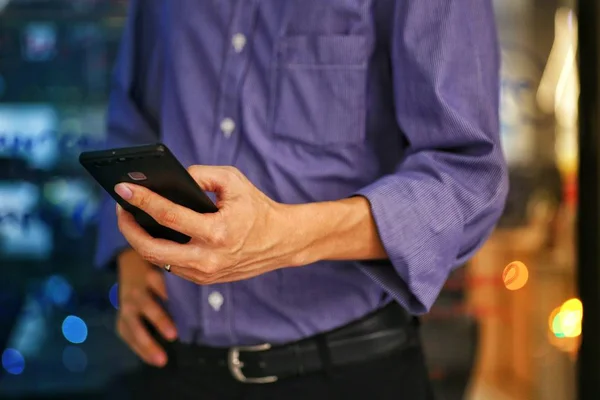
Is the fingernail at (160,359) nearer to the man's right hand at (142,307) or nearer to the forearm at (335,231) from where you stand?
the man's right hand at (142,307)

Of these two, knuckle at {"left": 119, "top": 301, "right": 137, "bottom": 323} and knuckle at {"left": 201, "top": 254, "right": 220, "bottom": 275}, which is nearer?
knuckle at {"left": 201, "top": 254, "right": 220, "bottom": 275}

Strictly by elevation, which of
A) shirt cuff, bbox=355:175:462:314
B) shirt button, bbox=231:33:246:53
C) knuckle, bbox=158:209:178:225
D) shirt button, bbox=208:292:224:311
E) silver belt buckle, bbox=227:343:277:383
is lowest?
silver belt buckle, bbox=227:343:277:383

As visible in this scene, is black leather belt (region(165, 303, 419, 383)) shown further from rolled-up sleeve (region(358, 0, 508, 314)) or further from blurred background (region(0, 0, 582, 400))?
blurred background (region(0, 0, 582, 400))

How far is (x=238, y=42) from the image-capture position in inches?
40.3

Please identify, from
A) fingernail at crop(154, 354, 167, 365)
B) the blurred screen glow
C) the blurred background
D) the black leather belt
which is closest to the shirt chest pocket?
the black leather belt

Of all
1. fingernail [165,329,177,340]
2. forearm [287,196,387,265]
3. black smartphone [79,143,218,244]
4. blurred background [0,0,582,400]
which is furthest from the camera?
blurred background [0,0,582,400]

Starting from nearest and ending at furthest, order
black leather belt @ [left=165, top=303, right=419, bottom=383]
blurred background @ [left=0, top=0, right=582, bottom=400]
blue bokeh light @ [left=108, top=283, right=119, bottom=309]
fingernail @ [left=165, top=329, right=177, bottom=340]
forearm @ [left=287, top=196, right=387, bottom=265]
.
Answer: forearm @ [left=287, top=196, right=387, bottom=265] < black leather belt @ [left=165, top=303, right=419, bottom=383] < fingernail @ [left=165, top=329, right=177, bottom=340] < blurred background @ [left=0, top=0, right=582, bottom=400] < blue bokeh light @ [left=108, top=283, right=119, bottom=309]

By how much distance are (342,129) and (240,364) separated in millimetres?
340

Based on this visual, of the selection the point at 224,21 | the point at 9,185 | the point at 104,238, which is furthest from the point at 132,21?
the point at 9,185

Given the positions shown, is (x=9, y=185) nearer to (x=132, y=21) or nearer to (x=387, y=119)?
(x=132, y=21)

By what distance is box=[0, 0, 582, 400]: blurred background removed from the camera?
6.10 ft

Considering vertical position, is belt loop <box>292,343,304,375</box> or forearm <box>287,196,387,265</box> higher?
forearm <box>287,196,387,265</box>

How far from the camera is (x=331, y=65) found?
0.99m

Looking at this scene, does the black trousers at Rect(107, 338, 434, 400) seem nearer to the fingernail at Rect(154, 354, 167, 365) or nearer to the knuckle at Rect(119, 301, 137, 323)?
the fingernail at Rect(154, 354, 167, 365)
